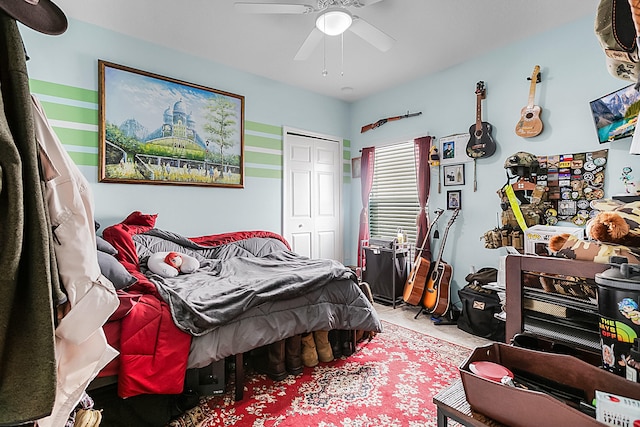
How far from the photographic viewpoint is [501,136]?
3275mm

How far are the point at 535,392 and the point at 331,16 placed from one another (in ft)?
7.76

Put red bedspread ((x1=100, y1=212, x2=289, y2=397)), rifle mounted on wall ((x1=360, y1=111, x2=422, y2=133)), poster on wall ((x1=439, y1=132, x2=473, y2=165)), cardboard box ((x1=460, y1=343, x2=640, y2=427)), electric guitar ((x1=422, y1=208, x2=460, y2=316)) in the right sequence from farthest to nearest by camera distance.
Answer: rifle mounted on wall ((x1=360, y1=111, x2=422, y2=133))
poster on wall ((x1=439, y1=132, x2=473, y2=165))
electric guitar ((x1=422, y1=208, x2=460, y2=316))
red bedspread ((x1=100, y1=212, x2=289, y2=397))
cardboard box ((x1=460, y1=343, x2=640, y2=427))

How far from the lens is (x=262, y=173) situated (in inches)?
158

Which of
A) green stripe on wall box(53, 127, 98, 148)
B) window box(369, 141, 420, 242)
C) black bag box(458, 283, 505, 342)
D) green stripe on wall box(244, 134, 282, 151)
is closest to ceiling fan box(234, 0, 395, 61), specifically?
green stripe on wall box(244, 134, 282, 151)

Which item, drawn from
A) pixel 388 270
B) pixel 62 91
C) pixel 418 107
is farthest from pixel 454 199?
pixel 62 91

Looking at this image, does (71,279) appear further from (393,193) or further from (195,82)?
(393,193)

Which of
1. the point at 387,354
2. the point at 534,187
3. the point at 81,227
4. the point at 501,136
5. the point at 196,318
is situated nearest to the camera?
the point at 81,227

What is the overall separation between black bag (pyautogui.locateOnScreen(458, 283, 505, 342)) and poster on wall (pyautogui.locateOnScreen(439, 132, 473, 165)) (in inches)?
53.7

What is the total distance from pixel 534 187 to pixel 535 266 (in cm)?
220

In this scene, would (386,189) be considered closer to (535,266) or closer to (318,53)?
(318,53)

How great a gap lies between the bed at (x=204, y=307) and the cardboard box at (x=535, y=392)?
55.8 inches

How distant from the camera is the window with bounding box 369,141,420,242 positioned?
418cm

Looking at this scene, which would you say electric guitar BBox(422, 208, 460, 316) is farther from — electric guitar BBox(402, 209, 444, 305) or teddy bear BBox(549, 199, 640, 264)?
teddy bear BBox(549, 199, 640, 264)

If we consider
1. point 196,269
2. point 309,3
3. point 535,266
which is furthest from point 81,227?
point 309,3
